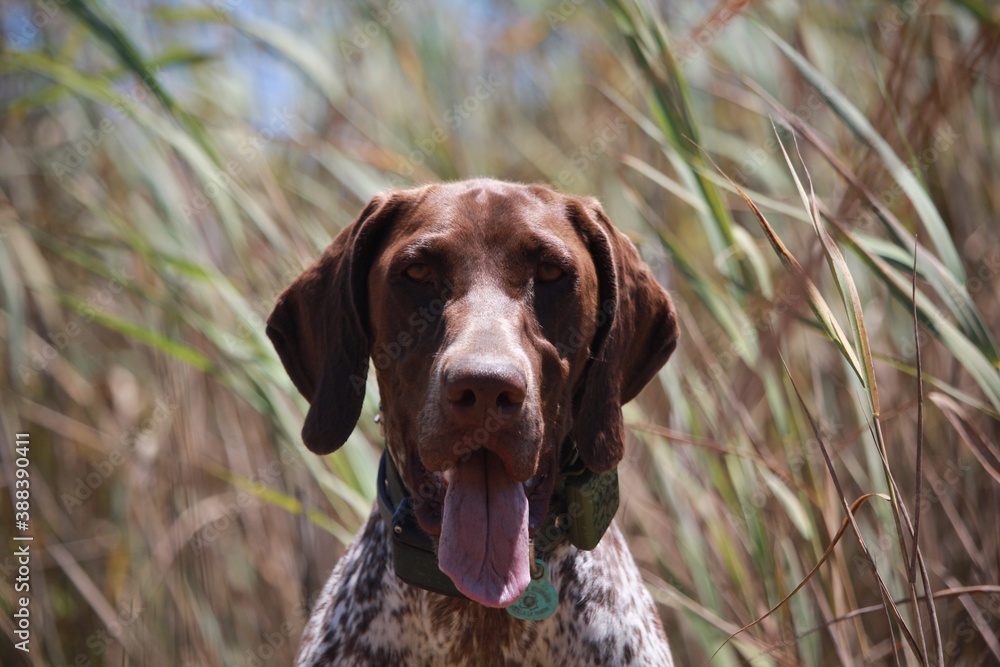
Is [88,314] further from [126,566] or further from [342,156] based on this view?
[126,566]

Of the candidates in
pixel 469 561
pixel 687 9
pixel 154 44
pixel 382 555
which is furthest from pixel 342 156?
pixel 469 561

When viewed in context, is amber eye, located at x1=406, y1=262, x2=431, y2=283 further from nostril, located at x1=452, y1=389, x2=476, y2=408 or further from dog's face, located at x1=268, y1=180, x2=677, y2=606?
nostril, located at x1=452, y1=389, x2=476, y2=408

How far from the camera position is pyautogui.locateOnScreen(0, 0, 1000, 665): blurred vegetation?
307 cm

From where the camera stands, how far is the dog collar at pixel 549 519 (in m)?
2.42

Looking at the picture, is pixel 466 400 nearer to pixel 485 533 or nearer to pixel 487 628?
pixel 485 533

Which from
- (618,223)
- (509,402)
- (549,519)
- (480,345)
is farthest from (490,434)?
(618,223)

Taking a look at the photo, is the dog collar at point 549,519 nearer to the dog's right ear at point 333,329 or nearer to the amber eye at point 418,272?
the dog's right ear at point 333,329

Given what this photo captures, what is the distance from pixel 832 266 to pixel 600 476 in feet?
2.53

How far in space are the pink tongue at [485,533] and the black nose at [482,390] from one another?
0.21 m

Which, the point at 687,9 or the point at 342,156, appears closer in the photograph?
the point at 342,156

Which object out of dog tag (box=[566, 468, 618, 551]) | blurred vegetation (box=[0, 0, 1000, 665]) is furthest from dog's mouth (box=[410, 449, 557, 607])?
blurred vegetation (box=[0, 0, 1000, 665])

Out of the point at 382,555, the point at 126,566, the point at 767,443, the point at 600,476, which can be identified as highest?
the point at 600,476

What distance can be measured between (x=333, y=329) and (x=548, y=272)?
1.88 ft

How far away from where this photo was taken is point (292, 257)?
3.67m
